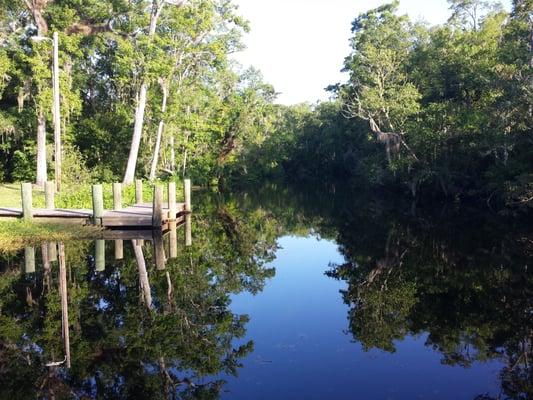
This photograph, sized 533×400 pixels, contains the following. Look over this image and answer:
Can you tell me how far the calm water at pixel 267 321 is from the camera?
6664mm

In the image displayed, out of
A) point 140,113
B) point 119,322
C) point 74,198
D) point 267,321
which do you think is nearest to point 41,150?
point 140,113

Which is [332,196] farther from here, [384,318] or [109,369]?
[109,369]

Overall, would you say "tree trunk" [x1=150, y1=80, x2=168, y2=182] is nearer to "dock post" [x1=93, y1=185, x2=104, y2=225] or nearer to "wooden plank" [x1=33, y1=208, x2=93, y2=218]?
"wooden plank" [x1=33, y1=208, x2=93, y2=218]

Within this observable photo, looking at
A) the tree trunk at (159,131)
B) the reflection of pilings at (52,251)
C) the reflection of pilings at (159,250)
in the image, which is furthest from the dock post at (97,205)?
the tree trunk at (159,131)

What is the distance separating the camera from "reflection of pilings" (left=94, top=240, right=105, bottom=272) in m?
12.1

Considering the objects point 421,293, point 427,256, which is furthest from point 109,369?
point 427,256

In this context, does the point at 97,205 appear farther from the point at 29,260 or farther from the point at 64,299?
the point at 64,299

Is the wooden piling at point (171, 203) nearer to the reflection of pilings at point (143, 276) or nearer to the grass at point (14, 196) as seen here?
the reflection of pilings at point (143, 276)

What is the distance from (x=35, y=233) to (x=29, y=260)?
295 cm

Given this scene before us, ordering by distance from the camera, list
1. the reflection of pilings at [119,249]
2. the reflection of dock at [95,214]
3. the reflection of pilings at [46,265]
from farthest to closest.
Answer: the reflection of dock at [95,214] → the reflection of pilings at [119,249] → the reflection of pilings at [46,265]

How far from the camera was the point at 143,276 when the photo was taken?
11484 millimetres

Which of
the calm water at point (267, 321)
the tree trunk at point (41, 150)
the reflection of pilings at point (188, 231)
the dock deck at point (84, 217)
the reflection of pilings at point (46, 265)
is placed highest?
the tree trunk at point (41, 150)

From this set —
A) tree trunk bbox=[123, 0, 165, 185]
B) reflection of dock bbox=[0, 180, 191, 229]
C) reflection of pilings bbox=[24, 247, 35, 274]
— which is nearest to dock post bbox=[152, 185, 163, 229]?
reflection of dock bbox=[0, 180, 191, 229]

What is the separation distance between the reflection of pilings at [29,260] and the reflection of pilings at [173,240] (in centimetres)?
368
